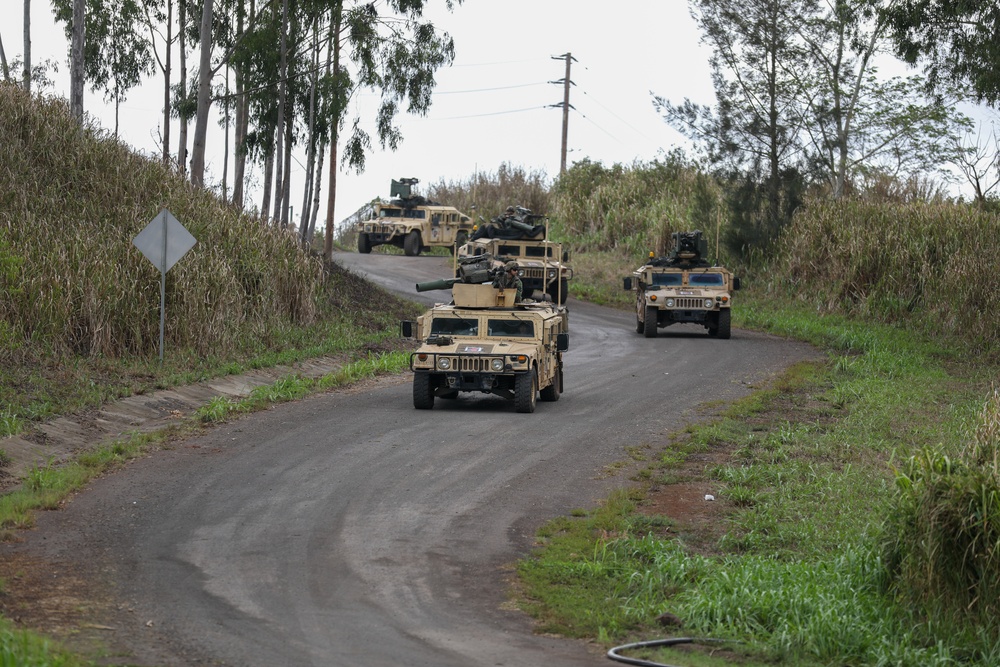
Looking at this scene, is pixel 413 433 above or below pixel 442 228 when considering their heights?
below

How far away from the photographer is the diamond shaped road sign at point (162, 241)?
57.0 feet

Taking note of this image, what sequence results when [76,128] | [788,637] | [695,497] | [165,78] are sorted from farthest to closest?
[165,78] < [76,128] < [695,497] < [788,637]

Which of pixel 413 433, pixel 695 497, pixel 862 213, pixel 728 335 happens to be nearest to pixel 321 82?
pixel 728 335

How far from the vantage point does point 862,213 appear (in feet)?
104

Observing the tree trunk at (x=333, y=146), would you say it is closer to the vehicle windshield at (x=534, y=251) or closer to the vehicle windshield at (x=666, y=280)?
the vehicle windshield at (x=534, y=251)

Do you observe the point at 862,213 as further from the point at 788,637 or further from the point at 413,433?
the point at 788,637

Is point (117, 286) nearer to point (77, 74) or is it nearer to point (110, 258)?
point (110, 258)

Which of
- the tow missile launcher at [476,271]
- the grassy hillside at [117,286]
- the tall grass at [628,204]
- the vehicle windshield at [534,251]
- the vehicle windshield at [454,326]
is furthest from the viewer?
the tall grass at [628,204]

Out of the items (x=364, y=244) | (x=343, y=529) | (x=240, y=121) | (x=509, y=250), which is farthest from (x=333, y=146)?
(x=343, y=529)

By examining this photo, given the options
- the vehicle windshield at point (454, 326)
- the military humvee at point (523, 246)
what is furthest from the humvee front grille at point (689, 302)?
the vehicle windshield at point (454, 326)

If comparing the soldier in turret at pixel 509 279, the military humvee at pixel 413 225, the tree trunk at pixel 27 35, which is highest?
the tree trunk at pixel 27 35

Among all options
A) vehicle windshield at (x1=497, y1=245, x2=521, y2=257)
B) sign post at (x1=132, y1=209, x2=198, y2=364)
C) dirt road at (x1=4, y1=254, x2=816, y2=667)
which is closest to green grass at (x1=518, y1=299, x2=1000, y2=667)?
dirt road at (x1=4, y1=254, x2=816, y2=667)

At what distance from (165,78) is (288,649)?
30.0 meters

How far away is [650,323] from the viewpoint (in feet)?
87.4
